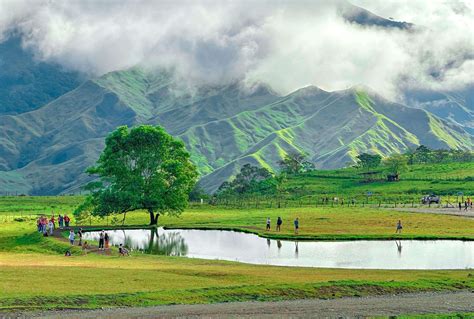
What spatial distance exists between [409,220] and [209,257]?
2158 inches

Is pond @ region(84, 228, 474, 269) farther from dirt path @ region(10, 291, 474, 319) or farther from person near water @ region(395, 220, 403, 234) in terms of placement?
dirt path @ region(10, 291, 474, 319)

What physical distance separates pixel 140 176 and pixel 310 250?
164 feet

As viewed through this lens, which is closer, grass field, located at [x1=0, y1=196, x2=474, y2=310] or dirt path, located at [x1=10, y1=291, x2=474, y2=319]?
dirt path, located at [x1=10, y1=291, x2=474, y2=319]

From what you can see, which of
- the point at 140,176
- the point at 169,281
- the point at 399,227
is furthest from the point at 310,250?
the point at 140,176

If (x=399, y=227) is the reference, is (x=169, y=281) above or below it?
below

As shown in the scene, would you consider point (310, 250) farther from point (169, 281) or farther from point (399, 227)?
point (169, 281)

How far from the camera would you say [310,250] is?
81500mm

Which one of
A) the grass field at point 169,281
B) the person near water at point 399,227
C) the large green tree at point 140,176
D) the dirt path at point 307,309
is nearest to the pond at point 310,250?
the person near water at point 399,227

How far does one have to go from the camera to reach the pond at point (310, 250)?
69.3 meters

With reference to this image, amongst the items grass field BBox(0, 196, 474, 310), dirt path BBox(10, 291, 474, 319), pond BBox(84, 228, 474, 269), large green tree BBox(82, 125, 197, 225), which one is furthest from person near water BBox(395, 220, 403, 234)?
dirt path BBox(10, 291, 474, 319)

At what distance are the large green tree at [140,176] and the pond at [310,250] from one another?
14216 mm

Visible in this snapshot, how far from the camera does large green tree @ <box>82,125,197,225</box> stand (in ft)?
390

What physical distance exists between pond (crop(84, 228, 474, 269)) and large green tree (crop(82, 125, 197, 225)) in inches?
560

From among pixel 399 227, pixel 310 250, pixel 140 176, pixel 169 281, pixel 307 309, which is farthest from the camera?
pixel 140 176
